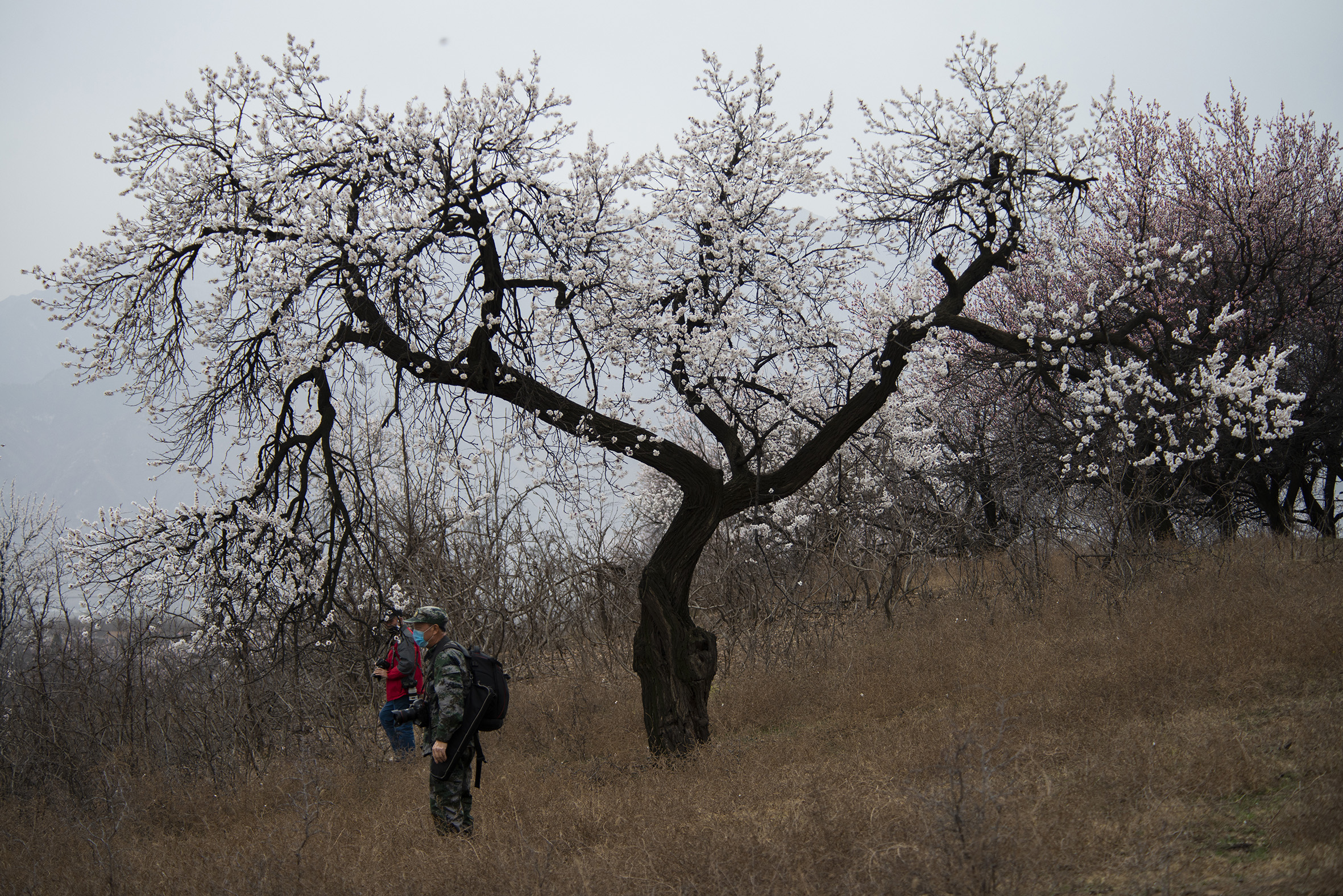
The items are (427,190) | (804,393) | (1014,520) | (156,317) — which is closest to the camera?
(427,190)

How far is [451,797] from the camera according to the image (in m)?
6.08

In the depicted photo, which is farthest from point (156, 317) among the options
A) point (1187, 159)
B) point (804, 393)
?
point (1187, 159)

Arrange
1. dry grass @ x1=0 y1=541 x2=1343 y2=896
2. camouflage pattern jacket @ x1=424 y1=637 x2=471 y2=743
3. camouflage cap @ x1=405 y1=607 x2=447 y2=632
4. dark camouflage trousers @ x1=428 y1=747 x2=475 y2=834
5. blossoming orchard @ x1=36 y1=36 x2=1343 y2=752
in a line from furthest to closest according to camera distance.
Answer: blossoming orchard @ x1=36 y1=36 x2=1343 y2=752 < dark camouflage trousers @ x1=428 y1=747 x2=475 y2=834 < camouflage cap @ x1=405 y1=607 x2=447 y2=632 < camouflage pattern jacket @ x1=424 y1=637 x2=471 y2=743 < dry grass @ x1=0 y1=541 x2=1343 y2=896

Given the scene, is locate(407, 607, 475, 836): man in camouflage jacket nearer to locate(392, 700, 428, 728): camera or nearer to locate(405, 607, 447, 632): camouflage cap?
locate(405, 607, 447, 632): camouflage cap

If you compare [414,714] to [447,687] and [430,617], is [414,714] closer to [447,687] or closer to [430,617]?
[447,687]

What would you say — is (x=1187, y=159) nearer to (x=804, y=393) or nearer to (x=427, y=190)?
(x=804, y=393)

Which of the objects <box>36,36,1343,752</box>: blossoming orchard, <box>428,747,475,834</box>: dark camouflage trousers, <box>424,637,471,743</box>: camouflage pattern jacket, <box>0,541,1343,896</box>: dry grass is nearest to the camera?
<box>0,541,1343,896</box>: dry grass

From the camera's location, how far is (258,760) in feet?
34.5

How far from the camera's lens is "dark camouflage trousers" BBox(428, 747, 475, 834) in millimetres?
6070

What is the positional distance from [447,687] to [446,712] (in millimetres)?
172

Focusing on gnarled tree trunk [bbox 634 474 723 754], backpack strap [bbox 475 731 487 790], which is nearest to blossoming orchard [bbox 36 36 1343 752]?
gnarled tree trunk [bbox 634 474 723 754]

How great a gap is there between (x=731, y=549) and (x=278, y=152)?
32.2 ft

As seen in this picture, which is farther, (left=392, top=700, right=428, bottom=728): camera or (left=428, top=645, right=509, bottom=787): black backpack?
(left=392, top=700, right=428, bottom=728): camera

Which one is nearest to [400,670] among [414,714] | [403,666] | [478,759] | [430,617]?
[403,666]
